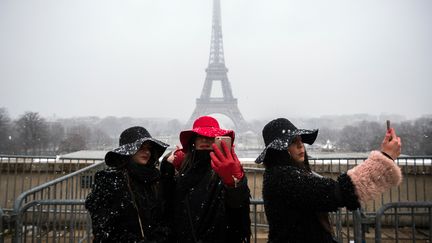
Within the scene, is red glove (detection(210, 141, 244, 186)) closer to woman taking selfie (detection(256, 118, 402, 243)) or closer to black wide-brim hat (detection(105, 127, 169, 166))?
woman taking selfie (detection(256, 118, 402, 243))

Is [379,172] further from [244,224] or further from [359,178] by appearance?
[244,224]

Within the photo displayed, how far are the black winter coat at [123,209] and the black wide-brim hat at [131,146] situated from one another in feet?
0.38

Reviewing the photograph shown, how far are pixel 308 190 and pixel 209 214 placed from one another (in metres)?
0.73

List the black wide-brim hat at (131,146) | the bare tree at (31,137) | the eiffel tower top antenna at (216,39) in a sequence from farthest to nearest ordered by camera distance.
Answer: the eiffel tower top antenna at (216,39) → the bare tree at (31,137) → the black wide-brim hat at (131,146)

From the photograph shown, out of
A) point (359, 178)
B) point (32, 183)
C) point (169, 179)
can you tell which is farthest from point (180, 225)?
point (32, 183)

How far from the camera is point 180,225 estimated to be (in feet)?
7.18

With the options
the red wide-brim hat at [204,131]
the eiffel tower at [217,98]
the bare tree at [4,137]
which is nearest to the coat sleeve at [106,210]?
the red wide-brim hat at [204,131]

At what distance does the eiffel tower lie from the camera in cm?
4819

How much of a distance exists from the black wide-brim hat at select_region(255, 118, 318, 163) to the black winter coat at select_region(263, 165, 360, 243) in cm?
14

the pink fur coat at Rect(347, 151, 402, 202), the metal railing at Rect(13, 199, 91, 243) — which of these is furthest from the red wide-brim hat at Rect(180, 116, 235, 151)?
the metal railing at Rect(13, 199, 91, 243)

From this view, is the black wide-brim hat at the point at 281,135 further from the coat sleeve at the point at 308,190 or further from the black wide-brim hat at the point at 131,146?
the black wide-brim hat at the point at 131,146

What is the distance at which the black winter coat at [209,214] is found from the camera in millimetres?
2098

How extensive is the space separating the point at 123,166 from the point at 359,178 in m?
1.70

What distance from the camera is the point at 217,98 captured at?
174 ft
